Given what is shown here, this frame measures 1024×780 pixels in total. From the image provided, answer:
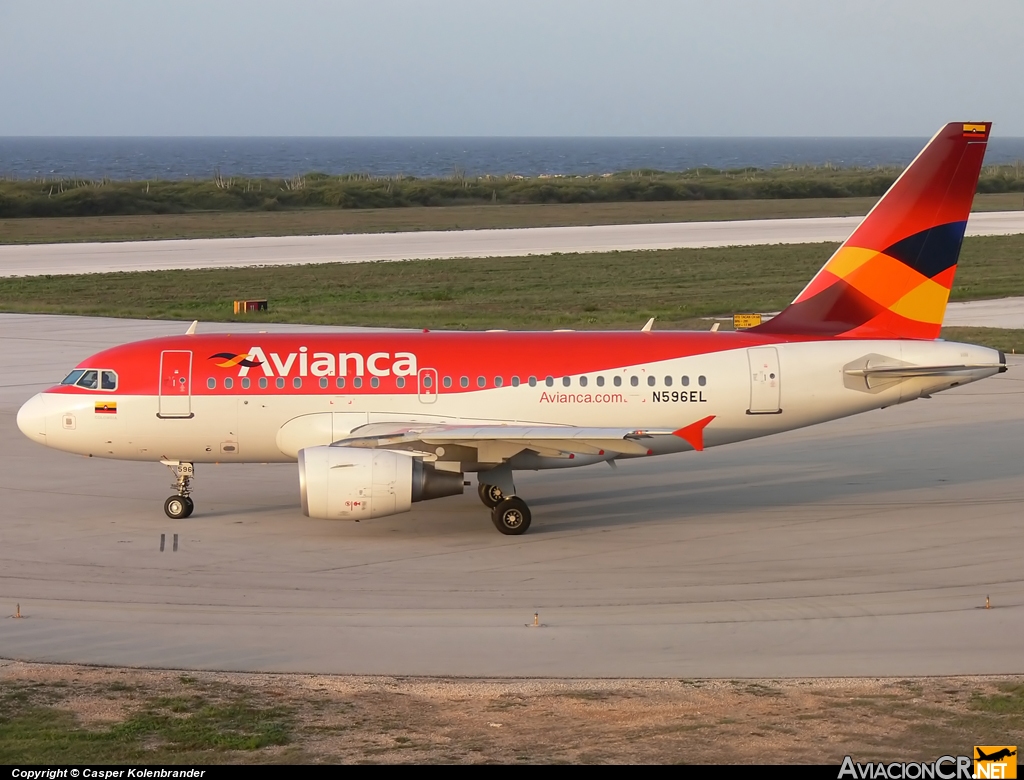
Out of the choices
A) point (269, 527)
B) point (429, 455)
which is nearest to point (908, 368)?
point (429, 455)

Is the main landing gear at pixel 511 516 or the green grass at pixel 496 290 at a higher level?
the green grass at pixel 496 290

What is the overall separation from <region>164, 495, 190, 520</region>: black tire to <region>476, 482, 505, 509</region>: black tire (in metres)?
6.14

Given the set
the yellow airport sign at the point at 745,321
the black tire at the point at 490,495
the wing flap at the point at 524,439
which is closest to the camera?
the wing flap at the point at 524,439

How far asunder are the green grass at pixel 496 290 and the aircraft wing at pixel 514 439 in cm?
2714

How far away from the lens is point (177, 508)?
28.0 meters

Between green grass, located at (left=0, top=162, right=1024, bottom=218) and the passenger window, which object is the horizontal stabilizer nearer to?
the passenger window

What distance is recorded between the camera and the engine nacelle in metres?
25.3

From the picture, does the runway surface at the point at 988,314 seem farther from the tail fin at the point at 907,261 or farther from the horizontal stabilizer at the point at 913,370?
the horizontal stabilizer at the point at 913,370

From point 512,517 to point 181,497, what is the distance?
7.06 metres

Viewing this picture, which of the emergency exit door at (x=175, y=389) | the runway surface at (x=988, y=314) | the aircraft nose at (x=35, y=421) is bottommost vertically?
the aircraft nose at (x=35, y=421)

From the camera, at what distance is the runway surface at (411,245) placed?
272 ft

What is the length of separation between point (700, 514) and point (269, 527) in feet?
29.6

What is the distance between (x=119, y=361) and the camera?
2819cm

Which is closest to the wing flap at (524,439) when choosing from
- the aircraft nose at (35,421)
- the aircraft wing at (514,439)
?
the aircraft wing at (514,439)
